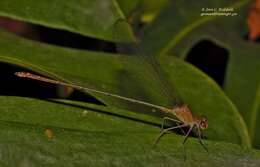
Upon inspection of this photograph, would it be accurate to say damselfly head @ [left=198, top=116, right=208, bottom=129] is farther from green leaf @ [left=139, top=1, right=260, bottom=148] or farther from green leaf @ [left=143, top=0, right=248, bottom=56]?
green leaf @ [left=143, top=0, right=248, bottom=56]

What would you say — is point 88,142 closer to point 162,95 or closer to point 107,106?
point 107,106

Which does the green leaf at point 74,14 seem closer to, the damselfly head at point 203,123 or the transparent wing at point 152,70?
the transparent wing at point 152,70

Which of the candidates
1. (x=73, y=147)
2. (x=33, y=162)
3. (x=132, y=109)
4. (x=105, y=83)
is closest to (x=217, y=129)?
(x=132, y=109)

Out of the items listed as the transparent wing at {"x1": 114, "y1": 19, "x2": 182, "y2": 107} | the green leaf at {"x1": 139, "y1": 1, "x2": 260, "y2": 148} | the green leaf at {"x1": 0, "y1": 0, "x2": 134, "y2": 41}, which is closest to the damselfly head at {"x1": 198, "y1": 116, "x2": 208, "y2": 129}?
the transparent wing at {"x1": 114, "y1": 19, "x2": 182, "y2": 107}

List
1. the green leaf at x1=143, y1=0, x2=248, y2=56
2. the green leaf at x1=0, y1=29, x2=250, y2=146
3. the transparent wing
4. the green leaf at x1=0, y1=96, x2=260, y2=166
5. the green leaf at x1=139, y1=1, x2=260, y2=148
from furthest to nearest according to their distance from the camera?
the green leaf at x1=143, y1=0, x2=248, y2=56 < the green leaf at x1=139, y1=1, x2=260, y2=148 < the transparent wing < the green leaf at x1=0, y1=29, x2=250, y2=146 < the green leaf at x1=0, y1=96, x2=260, y2=166

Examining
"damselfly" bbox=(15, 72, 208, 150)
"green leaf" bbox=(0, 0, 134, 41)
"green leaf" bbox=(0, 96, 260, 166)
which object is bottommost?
"green leaf" bbox=(0, 96, 260, 166)

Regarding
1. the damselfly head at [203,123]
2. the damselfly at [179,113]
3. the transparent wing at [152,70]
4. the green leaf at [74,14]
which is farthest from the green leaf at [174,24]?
the damselfly head at [203,123]

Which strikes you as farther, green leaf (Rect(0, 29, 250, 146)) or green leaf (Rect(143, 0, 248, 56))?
green leaf (Rect(143, 0, 248, 56))

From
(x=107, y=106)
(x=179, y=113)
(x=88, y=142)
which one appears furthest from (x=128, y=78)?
(x=88, y=142)
